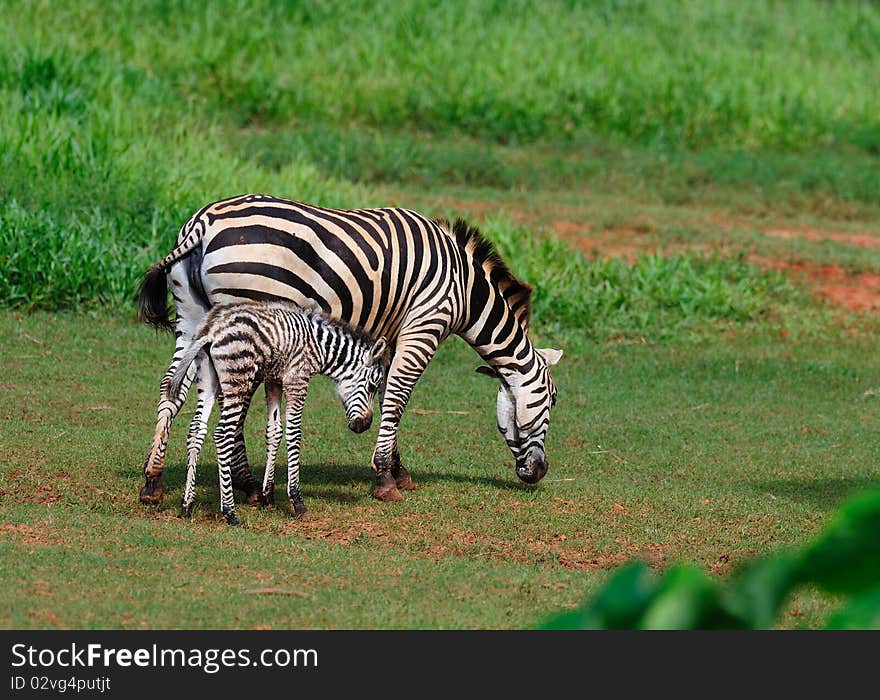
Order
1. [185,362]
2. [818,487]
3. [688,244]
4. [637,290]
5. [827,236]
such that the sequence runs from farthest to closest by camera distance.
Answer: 1. [827,236]
2. [688,244]
3. [637,290]
4. [818,487]
5. [185,362]

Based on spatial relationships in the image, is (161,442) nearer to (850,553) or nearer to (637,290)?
(850,553)

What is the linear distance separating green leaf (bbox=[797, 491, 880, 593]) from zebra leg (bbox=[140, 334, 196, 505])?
6166mm

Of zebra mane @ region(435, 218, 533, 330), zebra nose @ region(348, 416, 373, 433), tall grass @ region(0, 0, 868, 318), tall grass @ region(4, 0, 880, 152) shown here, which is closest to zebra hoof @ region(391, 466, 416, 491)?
zebra nose @ region(348, 416, 373, 433)

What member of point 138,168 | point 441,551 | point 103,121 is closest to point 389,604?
point 441,551

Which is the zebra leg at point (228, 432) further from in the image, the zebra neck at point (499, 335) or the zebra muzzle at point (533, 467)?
the zebra muzzle at point (533, 467)

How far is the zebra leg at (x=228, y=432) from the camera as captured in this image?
7.00 m

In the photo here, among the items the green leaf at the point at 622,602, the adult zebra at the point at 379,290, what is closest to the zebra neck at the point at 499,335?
the adult zebra at the point at 379,290

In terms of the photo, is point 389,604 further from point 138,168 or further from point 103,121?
point 103,121

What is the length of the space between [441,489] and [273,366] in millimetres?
1590

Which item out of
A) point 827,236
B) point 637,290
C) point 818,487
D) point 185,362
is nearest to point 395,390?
point 185,362

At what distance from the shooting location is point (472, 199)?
53.6 feet

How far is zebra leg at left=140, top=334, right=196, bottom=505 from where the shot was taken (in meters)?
7.32

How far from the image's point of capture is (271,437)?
736 cm
